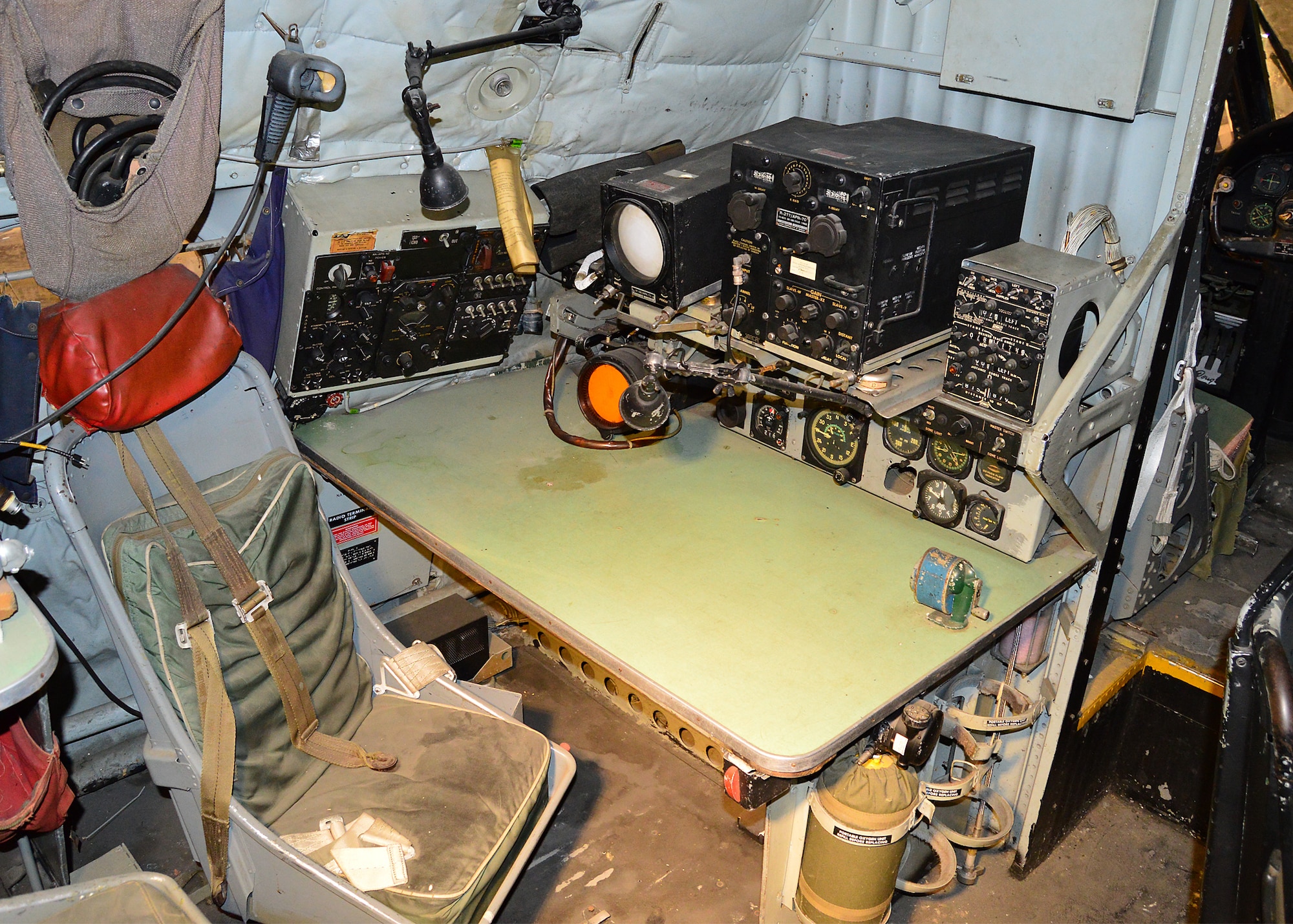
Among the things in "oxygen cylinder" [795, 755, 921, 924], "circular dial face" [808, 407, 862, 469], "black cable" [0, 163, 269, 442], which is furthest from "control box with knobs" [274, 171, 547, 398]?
"oxygen cylinder" [795, 755, 921, 924]

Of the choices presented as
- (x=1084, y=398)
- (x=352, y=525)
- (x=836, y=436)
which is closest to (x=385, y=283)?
(x=352, y=525)

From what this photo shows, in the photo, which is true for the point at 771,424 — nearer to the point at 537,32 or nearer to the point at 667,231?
the point at 667,231

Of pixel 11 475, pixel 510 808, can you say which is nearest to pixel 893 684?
pixel 510 808

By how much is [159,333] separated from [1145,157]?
2.21 metres

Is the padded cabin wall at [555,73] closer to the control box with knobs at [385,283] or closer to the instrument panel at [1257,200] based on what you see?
the control box with knobs at [385,283]

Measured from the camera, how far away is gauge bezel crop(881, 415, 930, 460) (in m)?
2.44

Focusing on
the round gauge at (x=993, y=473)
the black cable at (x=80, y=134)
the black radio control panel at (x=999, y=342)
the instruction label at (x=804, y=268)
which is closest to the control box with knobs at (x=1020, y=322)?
the black radio control panel at (x=999, y=342)

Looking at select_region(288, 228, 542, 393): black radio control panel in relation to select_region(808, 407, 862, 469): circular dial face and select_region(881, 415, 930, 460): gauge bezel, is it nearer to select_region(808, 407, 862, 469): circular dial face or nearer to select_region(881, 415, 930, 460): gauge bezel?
select_region(808, 407, 862, 469): circular dial face

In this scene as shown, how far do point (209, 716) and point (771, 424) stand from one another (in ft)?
5.17

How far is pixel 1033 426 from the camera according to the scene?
6.89ft

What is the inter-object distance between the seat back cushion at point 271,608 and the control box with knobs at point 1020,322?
1513mm

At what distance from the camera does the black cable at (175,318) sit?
2107mm

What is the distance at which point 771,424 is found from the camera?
2.80 m

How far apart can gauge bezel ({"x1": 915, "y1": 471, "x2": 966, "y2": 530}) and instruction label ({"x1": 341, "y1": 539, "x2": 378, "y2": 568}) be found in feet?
5.33
